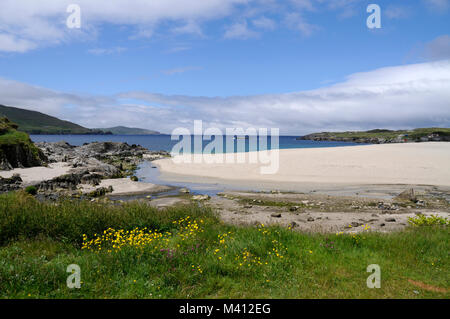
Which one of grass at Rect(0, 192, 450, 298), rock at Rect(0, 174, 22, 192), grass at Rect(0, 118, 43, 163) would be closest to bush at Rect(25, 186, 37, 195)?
rock at Rect(0, 174, 22, 192)

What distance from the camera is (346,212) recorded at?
16516 millimetres

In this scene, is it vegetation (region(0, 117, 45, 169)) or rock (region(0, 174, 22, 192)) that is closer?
rock (region(0, 174, 22, 192))

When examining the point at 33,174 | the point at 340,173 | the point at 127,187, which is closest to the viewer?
the point at 127,187

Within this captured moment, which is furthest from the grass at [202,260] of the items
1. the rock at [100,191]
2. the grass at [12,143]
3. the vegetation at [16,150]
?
the grass at [12,143]

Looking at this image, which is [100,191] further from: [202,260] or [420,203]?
[420,203]

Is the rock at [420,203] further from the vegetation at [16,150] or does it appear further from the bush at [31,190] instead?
the vegetation at [16,150]

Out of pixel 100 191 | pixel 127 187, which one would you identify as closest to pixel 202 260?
pixel 100 191

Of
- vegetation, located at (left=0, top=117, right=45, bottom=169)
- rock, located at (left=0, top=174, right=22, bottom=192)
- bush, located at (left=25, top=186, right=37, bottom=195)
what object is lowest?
bush, located at (left=25, top=186, right=37, bottom=195)

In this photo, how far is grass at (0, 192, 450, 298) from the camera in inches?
233

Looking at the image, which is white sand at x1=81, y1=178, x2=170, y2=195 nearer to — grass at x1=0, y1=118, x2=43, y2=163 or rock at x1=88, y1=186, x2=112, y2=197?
rock at x1=88, y1=186, x2=112, y2=197

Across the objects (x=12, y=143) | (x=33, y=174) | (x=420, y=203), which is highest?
(x=12, y=143)

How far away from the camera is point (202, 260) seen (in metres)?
7.03
